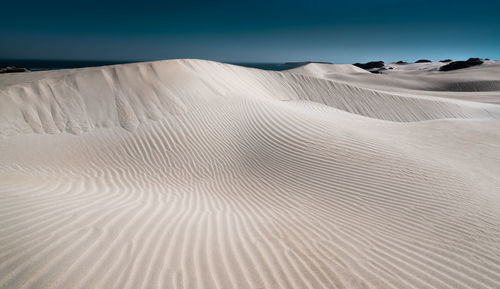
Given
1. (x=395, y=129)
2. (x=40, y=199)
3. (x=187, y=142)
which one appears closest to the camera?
(x=40, y=199)

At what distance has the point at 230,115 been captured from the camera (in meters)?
9.48

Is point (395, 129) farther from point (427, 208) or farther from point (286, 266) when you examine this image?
point (286, 266)

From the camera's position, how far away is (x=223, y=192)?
565 cm

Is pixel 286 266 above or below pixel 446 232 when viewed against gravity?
above

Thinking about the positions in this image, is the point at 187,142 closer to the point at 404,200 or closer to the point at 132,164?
the point at 132,164

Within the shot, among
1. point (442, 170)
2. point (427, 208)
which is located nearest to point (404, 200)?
point (427, 208)

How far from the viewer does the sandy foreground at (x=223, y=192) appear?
2.68 meters

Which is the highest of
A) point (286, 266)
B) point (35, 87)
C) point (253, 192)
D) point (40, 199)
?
point (35, 87)

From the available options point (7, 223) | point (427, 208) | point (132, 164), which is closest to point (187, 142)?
point (132, 164)

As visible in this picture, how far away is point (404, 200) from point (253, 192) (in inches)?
110

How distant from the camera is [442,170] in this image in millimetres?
5500

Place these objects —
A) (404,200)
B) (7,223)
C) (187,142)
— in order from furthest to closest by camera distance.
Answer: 1. (187,142)
2. (404,200)
3. (7,223)

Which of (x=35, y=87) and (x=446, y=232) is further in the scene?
(x=35, y=87)

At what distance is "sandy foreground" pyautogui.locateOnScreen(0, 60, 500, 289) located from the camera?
8.80 feet
